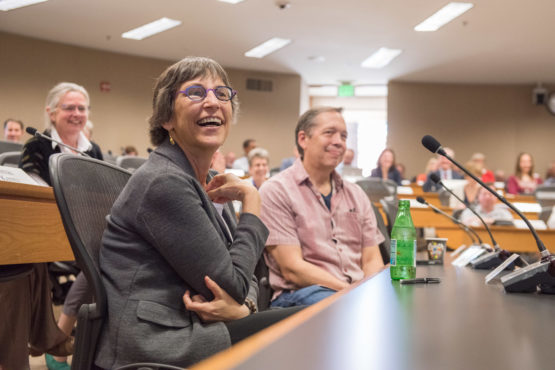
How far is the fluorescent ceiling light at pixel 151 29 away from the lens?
9066mm

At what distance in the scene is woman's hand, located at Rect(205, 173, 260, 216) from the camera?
4.74 feet

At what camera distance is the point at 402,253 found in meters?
1.62

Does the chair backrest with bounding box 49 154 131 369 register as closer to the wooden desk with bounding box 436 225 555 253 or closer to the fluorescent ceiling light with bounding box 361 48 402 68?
the wooden desk with bounding box 436 225 555 253

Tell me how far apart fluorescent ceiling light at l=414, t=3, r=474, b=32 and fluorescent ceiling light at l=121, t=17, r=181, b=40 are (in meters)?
3.75

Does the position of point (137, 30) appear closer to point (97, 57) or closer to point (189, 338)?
point (97, 57)

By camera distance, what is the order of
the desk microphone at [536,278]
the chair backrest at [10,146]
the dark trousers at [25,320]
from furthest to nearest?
the chair backrest at [10,146] < the dark trousers at [25,320] < the desk microphone at [536,278]

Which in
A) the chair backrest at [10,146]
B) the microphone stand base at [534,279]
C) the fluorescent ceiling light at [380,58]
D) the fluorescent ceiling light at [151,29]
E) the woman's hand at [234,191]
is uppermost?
the fluorescent ceiling light at [151,29]

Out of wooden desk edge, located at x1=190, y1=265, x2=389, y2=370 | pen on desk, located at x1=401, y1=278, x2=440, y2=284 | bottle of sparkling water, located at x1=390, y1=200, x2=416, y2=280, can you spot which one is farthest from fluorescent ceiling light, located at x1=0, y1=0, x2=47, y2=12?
wooden desk edge, located at x1=190, y1=265, x2=389, y2=370

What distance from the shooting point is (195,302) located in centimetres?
120

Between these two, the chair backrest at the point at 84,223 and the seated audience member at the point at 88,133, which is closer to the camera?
the chair backrest at the point at 84,223

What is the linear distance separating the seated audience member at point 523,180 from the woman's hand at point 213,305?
8645 millimetres

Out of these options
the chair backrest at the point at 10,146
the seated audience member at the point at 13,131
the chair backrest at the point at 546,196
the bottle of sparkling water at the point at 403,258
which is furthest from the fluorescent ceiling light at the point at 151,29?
the bottle of sparkling water at the point at 403,258

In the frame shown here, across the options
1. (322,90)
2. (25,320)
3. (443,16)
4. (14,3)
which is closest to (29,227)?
(25,320)

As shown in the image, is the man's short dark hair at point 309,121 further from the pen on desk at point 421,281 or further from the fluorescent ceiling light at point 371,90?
the fluorescent ceiling light at point 371,90
